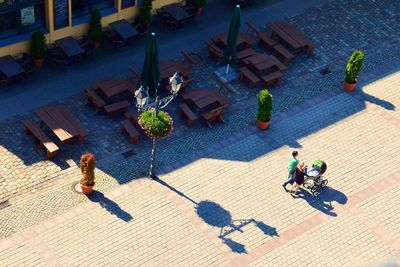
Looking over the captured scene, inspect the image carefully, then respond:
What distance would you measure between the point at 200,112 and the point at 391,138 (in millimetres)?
7099

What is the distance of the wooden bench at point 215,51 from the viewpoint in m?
28.0

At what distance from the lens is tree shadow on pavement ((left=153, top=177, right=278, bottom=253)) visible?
2177 centimetres

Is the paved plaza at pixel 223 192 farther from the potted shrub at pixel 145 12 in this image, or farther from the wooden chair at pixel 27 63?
the potted shrub at pixel 145 12

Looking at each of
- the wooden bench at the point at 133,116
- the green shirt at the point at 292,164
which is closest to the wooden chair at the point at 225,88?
the wooden bench at the point at 133,116

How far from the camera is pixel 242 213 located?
73.9 feet

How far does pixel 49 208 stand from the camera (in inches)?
862

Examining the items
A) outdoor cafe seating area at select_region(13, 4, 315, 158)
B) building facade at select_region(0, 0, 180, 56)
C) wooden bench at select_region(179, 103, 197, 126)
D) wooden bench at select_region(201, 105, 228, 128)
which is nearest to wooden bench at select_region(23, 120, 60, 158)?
outdoor cafe seating area at select_region(13, 4, 315, 158)

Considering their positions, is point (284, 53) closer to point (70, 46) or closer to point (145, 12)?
point (145, 12)

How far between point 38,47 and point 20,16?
1.36 m

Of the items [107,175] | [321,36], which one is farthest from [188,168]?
[321,36]

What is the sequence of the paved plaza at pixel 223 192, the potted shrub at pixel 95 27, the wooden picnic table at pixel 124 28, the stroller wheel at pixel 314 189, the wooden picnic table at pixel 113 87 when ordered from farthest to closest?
the wooden picnic table at pixel 124 28 → the potted shrub at pixel 95 27 → the wooden picnic table at pixel 113 87 → the stroller wheel at pixel 314 189 → the paved plaza at pixel 223 192

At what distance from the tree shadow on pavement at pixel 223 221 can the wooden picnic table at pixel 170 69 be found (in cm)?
571

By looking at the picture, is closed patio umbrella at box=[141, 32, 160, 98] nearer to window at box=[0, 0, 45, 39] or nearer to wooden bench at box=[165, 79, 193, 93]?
wooden bench at box=[165, 79, 193, 93]

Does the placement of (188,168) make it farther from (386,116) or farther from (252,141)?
(386,116)
